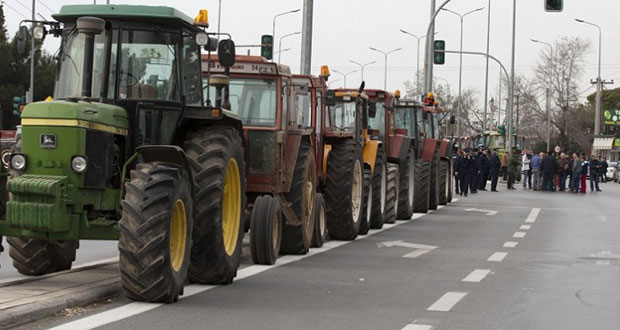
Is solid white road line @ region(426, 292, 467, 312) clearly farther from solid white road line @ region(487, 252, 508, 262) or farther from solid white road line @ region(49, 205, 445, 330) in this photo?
solid white road line @ region(487, 252, 508, 262)

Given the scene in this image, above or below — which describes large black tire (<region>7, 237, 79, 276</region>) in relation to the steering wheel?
below

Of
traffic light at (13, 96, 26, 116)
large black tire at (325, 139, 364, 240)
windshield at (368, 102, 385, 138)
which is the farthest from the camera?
windshield at (368, 102, 385, 138)

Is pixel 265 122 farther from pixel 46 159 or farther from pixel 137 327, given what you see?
pixel 137 327

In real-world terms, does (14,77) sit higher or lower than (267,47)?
higher

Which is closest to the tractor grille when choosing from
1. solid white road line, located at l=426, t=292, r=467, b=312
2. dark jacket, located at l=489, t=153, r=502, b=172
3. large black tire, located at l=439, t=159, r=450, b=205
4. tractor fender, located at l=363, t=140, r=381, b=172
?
solid white road line, located at l=426, t=292, r=467, b=312

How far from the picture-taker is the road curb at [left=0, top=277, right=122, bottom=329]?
8.84 meters

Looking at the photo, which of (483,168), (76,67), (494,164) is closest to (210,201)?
(76,67)

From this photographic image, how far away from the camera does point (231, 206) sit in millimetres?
12688

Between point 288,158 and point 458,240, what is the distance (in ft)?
16.4

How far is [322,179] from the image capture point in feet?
61.9

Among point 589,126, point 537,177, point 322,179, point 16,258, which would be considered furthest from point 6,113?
point 589,126

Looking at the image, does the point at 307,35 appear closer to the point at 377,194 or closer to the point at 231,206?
the point at 377,194

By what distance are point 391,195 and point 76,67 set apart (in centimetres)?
1238

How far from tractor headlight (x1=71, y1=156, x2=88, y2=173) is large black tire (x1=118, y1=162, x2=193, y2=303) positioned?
1.50ft
